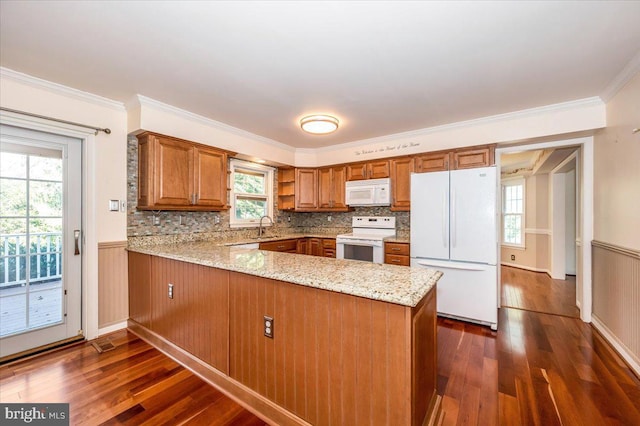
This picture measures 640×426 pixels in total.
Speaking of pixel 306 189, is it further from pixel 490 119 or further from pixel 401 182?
pixel 490 119

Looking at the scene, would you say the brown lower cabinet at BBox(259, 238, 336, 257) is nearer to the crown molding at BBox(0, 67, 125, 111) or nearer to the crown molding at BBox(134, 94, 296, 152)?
the crown molding at BBox(134, 94, 296, 152)

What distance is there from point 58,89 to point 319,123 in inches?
99.7

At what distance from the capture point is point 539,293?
425cm

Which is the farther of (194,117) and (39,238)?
(194,117)

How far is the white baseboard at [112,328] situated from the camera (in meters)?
2.77

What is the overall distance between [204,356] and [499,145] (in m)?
4.00

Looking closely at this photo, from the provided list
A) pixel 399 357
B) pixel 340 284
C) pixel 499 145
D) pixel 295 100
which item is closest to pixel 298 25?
pixel 295 100

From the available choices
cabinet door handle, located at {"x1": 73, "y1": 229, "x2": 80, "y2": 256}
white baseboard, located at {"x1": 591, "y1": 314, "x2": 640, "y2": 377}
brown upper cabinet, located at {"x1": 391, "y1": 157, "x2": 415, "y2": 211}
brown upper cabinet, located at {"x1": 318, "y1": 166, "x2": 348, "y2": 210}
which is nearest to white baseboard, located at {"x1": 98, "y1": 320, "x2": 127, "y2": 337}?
cabinet door handle, located at {"x1": 73, "y1": 229, "x2": 80, "y2": 256}

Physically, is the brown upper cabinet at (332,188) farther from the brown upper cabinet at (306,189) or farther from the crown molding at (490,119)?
the crown molding at (490,119)

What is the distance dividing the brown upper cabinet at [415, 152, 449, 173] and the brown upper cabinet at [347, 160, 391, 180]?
0.47 m

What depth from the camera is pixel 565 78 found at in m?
2.36

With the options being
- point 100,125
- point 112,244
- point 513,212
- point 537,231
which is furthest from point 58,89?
point 513,212

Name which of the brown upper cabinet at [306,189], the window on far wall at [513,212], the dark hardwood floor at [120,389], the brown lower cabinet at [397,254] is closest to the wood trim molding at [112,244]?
the dark hardwood floor at [120,389]

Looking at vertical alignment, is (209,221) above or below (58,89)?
below
